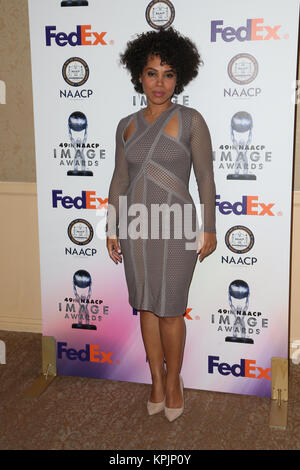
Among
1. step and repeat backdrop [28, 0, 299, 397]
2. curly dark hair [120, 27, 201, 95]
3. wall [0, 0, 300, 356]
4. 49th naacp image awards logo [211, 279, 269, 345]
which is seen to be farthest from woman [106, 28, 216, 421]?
wall [0, 0, 300, 356]

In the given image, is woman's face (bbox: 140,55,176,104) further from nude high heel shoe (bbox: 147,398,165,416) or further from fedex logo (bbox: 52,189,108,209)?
nude high heel shoe (bbox: 147,398,165,416)

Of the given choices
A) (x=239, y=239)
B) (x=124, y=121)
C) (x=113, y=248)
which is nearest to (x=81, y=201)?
(x=113, y=248)

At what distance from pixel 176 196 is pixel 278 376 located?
1049 millimetres

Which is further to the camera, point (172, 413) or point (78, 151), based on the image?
point (78, 151)

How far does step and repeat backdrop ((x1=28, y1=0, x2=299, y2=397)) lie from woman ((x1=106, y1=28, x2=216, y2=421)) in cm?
12

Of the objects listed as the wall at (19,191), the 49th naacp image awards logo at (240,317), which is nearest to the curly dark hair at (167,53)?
the wall at (19,191)

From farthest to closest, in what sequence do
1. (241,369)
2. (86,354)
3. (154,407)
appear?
(86,354) → (241,369) → (154,407)

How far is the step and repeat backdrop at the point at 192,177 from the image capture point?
2.38 meters

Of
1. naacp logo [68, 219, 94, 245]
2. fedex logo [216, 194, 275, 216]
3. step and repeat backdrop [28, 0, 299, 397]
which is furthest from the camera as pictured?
naacp logo [68, 219, 94, 245]

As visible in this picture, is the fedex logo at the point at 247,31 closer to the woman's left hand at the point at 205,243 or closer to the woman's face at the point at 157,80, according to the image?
the woman's face at the point at 157,80

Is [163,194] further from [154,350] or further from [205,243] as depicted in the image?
A: [154,350]

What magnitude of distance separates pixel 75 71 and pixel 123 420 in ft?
5.56

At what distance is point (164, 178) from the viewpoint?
2.33m

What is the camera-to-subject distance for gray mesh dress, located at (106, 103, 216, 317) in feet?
7.61
